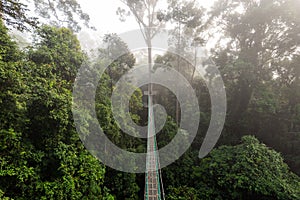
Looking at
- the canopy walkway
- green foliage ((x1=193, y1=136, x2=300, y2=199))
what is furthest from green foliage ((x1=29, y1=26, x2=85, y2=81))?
green foliage ((x1=193, y1=136, x2=300, y2=199))

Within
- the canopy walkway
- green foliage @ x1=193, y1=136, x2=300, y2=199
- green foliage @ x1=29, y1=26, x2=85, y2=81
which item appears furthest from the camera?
green foliage @ x1=193, y1=136, x2=300, y2=199

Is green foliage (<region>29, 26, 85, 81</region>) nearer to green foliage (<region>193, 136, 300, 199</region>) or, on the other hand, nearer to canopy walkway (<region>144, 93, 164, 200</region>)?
canopy walkway (<region>144, 93, 164, 200</region>)

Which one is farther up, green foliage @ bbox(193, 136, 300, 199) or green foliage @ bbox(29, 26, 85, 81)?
green foliage @ bbox(29, 26, 85, 81)

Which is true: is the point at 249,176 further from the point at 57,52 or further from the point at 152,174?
the point at 57,52

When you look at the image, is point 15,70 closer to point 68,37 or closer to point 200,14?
point 68,37

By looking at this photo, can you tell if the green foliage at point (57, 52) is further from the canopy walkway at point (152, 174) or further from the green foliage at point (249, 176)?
the green foliage at point (249, 176)

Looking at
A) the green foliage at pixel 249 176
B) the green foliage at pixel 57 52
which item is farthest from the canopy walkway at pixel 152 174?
the green foliage at pixel 57 52

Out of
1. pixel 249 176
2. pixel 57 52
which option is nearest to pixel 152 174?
pixel 249 176

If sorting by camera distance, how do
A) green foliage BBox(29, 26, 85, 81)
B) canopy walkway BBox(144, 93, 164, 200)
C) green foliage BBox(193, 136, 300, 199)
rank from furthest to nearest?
green foliage BBox(193, 136, 300, 199) → canopy walkway BBox(144, 93, 164, 200) → green foliage BBox(29, 26, 85, 81)

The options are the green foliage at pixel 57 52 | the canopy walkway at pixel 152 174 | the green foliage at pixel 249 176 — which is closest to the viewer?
the green foliage at pixel 57 52

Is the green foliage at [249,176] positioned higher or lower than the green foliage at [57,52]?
lower

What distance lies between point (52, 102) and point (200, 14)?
706cm

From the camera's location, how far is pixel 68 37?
4266 millimetres

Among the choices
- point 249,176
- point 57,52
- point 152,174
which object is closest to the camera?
point 57,52
